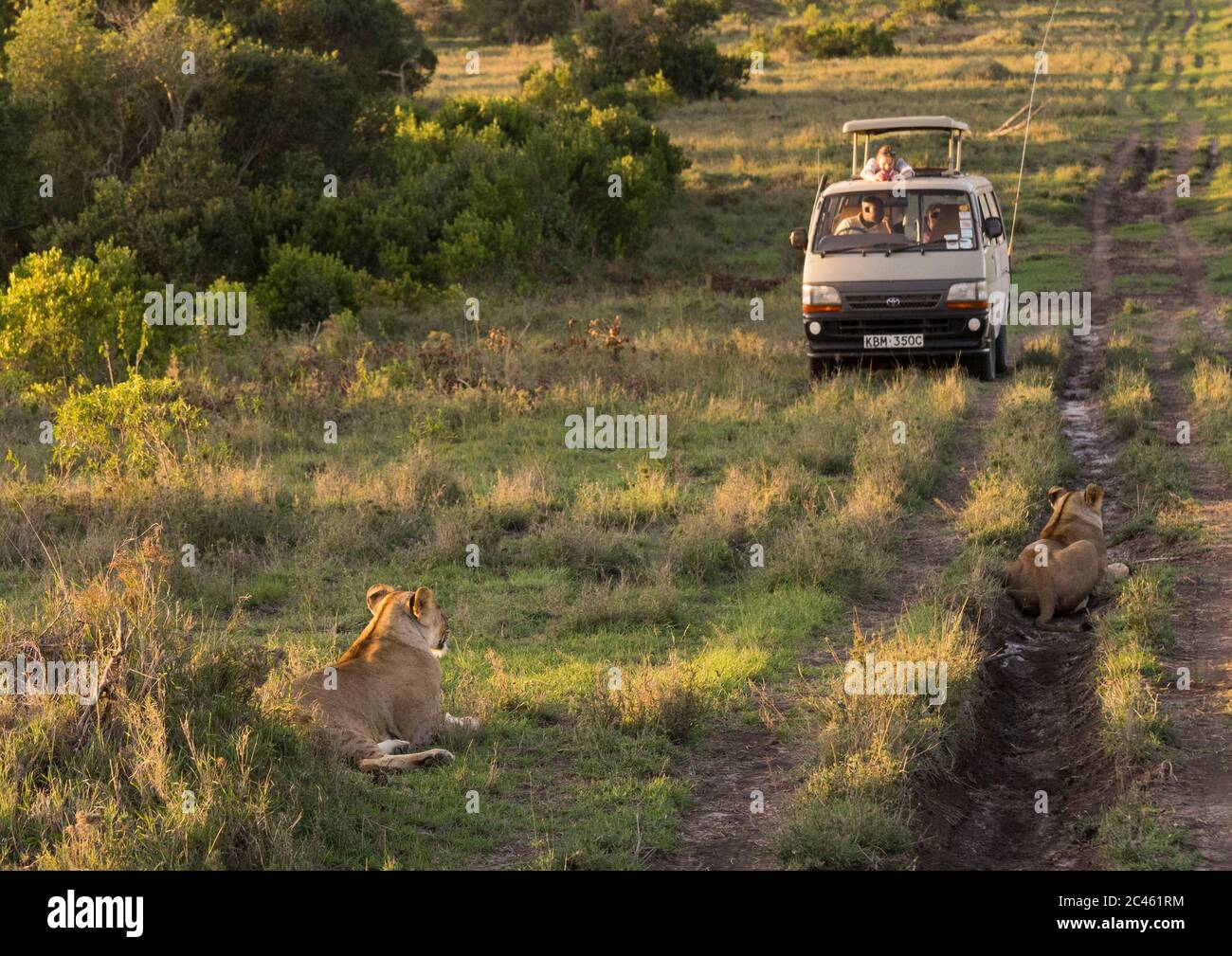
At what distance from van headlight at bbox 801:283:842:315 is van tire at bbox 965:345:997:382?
61.3 inches

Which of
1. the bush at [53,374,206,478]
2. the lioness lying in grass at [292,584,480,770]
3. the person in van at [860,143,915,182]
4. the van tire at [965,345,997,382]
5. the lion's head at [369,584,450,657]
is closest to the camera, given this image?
the lioness lying in grass at [292,584,480,770]

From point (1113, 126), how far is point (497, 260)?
23.1 m

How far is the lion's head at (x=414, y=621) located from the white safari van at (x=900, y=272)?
29.7 ft

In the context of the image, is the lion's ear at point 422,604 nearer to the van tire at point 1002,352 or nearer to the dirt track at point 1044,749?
the dirt track at point 1044,749

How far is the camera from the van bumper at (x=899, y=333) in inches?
587

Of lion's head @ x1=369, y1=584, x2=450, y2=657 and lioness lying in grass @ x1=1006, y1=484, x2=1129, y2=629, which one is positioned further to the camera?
lioness lying in grass @ x1=1006, y1=484, x2=1129, y2=629

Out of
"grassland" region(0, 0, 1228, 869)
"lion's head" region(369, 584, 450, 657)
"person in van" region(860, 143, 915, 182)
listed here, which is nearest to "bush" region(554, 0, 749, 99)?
"grassland" region(0, 0, 1228, 869)

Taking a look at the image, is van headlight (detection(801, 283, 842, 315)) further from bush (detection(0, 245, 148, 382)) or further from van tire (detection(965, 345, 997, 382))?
bush (detection(0, 245, 148, 382))

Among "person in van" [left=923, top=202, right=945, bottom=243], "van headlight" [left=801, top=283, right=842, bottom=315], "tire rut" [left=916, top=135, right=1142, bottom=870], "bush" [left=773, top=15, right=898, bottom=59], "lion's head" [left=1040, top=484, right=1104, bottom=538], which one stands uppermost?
"bush" [left=773, top=15, right=898, bottom=59]

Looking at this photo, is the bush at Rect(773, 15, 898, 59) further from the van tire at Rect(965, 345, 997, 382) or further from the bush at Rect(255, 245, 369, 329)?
the van tire at Rect(965, 345, 997, 382)

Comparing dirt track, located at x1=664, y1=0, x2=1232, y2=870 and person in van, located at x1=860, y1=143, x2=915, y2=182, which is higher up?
person in van, located at x1=860, y1=143, x2=915, y2=182

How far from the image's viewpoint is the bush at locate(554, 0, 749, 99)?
128ft

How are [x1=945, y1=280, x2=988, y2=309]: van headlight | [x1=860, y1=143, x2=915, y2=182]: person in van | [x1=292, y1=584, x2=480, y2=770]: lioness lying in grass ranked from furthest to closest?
[x1=860, y1=143, x2=915, y2=182]: person in van, [x1=945, y1=280, x2=988, y2=309]: van headlight, [x1=292, y1=584, x2=480, y2=770]: lioness lying in grass

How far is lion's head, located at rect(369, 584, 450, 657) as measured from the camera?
6.68 m
